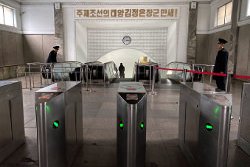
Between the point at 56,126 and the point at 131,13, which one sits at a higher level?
the point at 131,13

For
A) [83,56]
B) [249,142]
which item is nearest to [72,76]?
[83,56]

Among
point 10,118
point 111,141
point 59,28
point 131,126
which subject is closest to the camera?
point 131,126

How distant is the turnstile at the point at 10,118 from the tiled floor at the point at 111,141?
118 millimetres

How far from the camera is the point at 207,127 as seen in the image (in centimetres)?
203

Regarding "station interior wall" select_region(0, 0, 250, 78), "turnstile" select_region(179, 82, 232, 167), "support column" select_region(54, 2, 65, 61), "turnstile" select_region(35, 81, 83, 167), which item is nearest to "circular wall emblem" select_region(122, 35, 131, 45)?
"support column" select_region(54, 2, 65, 61)

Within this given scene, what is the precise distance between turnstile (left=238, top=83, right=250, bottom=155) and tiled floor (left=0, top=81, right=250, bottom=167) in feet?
0.36

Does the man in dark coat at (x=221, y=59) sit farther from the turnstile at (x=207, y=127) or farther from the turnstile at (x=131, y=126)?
the turnstile at (x=131, y=126)

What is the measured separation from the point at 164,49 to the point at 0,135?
1203 centimetres

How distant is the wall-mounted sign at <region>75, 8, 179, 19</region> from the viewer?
12.2 meters

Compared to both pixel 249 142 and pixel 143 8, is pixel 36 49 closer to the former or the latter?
→ pixel 143 8

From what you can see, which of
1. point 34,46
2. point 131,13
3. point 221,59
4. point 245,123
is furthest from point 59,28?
point 245,123

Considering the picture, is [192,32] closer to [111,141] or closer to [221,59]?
[221,59]

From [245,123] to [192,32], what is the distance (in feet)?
34.0

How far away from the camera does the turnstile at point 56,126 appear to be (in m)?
1.91
